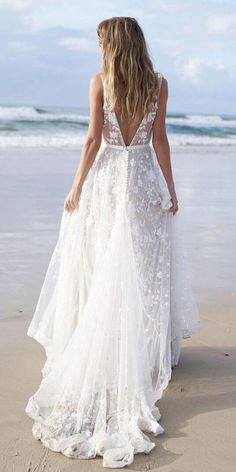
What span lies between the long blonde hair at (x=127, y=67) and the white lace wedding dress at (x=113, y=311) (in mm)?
101

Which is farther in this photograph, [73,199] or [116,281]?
[73,199]

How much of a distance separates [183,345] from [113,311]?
1.32 meters

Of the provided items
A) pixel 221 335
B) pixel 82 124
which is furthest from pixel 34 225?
pixel 82 124

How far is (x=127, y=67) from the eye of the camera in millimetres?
3637

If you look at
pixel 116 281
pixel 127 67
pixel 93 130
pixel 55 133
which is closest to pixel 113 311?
pixel 116 281

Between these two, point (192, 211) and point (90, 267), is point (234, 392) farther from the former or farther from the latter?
point (192, 211)

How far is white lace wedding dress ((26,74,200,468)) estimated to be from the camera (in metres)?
3.34

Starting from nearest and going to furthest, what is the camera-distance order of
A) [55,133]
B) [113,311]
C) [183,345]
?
[113,311] < [183,345] < [55,133]

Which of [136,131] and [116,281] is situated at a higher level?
[136,131]

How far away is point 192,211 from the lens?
9.56 m

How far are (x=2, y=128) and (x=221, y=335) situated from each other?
71.4ft

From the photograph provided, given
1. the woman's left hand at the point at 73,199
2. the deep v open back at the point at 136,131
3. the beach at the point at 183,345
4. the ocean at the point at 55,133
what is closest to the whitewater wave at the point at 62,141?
the ocean at the point at 55,133

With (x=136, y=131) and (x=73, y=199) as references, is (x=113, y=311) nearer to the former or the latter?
(x=73, y=199)

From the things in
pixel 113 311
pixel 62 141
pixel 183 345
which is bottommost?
pixel 62 141
